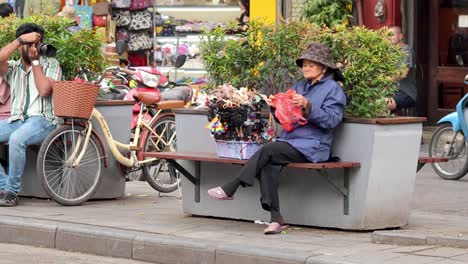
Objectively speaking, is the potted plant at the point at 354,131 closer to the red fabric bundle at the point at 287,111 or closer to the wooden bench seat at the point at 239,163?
the wooden bench seat at the point at 239,163

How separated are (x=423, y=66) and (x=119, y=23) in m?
4.87

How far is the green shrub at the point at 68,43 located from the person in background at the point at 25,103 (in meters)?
0.25

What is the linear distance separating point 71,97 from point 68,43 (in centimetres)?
87

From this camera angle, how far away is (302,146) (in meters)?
9.27

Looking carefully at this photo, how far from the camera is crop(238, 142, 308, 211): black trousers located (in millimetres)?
9234

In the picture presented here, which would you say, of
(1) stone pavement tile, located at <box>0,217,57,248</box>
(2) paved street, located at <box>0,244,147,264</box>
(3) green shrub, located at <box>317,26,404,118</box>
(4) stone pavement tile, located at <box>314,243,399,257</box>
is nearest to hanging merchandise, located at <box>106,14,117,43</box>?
(1) stone pavement tile, located at <box>0,217,57,248</box>

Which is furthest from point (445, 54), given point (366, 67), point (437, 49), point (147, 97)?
point (366, 67)

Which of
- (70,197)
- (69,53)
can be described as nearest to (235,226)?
(70,197)

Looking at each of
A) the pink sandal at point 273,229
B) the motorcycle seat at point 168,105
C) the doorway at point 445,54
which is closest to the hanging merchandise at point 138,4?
the doorway at point 445,54

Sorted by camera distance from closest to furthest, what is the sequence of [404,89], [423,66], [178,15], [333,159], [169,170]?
[333,159]
[169,170]
[404,89]
[423,66]
[178,15]

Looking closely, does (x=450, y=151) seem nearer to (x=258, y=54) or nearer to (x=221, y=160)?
(x=258, y=54)

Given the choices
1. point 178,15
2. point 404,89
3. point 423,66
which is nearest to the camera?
point 404,89

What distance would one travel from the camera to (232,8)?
754 inches

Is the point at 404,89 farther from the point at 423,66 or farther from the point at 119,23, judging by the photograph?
the point at 119,23
